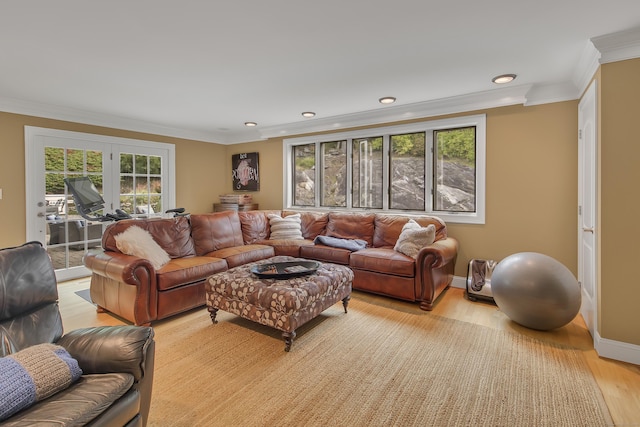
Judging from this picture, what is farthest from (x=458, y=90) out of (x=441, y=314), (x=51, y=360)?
(x=51, y=360)

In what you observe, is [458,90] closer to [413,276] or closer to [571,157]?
[571,157]

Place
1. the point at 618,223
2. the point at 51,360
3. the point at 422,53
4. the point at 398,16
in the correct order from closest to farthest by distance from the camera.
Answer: the point at 51,360 < the point at 398,16 < the point at 618,223 < the point at 422,53

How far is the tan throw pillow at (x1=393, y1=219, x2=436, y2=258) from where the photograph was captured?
11.4 feet

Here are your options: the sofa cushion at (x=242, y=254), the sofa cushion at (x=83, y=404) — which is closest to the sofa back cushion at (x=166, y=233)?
the sofa cushion at (x=242, y=254)

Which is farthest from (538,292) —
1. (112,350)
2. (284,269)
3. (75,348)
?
(75,348)

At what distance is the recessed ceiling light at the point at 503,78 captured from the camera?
3.05m

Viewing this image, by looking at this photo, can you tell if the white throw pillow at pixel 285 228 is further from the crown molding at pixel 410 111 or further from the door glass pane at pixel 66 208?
the door glass pane at pixel 66 208

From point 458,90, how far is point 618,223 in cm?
201

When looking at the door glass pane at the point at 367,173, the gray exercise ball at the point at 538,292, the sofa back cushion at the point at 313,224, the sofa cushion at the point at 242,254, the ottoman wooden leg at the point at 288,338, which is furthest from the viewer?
the sofa back cushion at the point at 313,224

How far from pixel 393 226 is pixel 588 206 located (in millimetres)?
1965

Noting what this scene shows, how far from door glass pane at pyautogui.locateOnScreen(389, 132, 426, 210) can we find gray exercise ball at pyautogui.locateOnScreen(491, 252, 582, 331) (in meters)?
1.73

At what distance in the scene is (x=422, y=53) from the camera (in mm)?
2539

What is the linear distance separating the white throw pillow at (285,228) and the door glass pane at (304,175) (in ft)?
2.33

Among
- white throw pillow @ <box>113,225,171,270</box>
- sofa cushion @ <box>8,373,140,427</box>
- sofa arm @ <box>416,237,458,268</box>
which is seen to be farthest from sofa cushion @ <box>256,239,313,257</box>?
sofa cushion @ <box>8,373,140,427</box>
